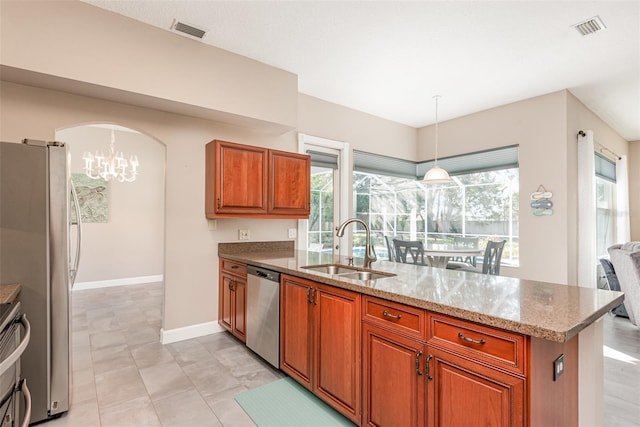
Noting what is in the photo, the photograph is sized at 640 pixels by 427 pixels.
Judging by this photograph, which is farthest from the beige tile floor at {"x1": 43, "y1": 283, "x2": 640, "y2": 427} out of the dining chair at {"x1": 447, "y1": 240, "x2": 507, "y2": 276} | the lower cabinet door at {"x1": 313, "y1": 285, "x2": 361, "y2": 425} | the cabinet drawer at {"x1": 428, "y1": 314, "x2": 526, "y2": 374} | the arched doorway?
the arched doorway

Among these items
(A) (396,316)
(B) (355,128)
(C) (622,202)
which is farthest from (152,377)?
(C) (622,202)

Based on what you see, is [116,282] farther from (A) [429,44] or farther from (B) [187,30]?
(A) [429,44]

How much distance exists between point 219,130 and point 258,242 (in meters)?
1.34

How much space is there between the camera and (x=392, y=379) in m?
1.63

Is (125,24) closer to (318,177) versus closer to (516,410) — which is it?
(318,177)

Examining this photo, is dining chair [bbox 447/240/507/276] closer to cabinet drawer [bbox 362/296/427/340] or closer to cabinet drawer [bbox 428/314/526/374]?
cabinet drawer [bbox 362/296/427/340]

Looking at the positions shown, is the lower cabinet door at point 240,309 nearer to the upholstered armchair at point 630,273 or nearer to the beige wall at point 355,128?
the beige wall at point 355,128

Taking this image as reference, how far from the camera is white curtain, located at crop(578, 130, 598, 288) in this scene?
4.07 m

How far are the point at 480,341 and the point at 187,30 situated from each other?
3.14 meters

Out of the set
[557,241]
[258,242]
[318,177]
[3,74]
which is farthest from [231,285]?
[557,241]

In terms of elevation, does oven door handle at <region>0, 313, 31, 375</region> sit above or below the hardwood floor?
above

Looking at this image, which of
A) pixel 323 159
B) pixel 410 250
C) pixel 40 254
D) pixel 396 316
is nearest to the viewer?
pixel 396 316

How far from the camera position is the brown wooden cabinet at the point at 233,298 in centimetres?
304

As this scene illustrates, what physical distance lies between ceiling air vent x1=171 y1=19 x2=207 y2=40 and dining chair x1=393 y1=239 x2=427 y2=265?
9.99ft
